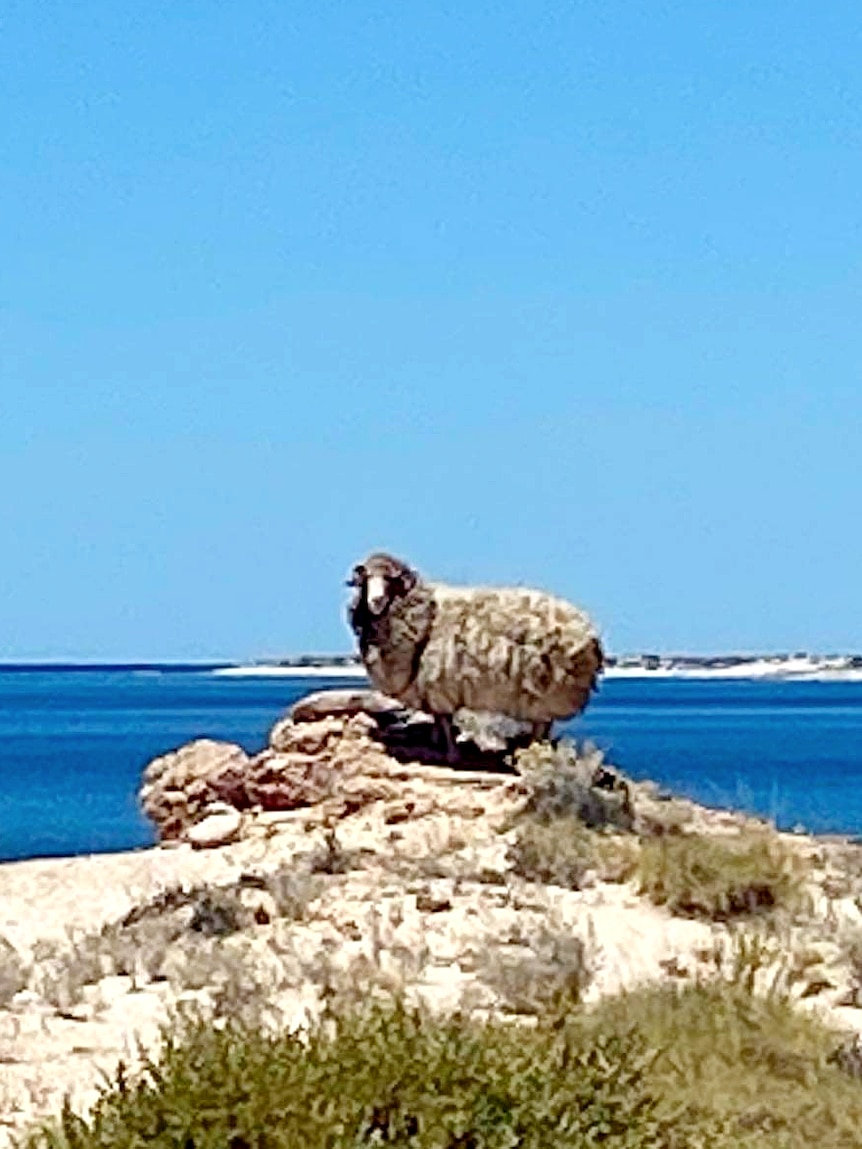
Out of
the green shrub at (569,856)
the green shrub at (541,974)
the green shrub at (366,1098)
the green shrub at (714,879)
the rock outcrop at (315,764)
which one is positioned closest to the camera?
the green shrub at (366,1098)

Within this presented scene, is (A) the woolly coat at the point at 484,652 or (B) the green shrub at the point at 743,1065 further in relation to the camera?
(A) the woolly coat at the point at 484,652

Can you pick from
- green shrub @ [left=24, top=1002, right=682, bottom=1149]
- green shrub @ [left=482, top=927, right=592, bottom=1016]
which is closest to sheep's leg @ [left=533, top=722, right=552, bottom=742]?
green shrub @ [left=482, top=927, right=592, bottom=1016]

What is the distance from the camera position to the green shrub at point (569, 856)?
1706 cm

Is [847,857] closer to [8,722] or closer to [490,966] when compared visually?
[490,966]

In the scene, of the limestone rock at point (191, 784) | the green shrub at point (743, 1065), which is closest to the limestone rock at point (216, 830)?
the limestone rock at point (191, 784)

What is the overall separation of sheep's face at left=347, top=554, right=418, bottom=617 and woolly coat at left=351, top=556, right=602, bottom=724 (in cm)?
4

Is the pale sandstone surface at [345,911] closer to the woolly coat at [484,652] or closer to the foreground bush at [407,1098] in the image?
the woolly coat at [484,652]

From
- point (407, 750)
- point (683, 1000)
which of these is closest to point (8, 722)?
point (407, 750)

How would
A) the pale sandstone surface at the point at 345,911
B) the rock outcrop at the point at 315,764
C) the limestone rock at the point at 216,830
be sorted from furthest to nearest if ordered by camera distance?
1. the rock outcrop at the point at 315,764
2. the limestone rock at the point at 216,830
3. the pale sandstone surface at the point at 345,911

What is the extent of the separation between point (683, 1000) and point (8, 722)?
116725 mm

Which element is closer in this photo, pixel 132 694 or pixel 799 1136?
pixel 799 1136

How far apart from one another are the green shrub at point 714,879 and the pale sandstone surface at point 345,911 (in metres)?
0.15

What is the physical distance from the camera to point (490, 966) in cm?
1405

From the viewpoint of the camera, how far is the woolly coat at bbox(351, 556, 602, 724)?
21672 millimetres
